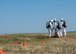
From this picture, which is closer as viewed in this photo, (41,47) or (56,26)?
(41,47)

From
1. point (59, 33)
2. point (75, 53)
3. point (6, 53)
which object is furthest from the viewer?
point (59, 33)

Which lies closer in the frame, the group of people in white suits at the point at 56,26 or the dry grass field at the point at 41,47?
the dry grass field at the point at 41,47

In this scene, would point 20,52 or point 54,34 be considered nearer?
point 20,52

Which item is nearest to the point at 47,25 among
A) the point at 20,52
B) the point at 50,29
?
the point at 50,29

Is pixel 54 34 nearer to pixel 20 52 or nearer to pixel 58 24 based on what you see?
pixel 58 24

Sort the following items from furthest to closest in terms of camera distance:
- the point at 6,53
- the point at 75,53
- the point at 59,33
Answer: the point at 59,33, the point at 6,53, the point at 75,53

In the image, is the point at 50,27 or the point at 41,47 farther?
the point at 50,27

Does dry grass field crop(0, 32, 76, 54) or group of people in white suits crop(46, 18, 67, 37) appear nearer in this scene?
dry grass field crop(0, 32, 76, 54)

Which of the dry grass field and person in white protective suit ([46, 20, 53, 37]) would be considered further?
person in white protective suit ([46, 20, 53, 37])

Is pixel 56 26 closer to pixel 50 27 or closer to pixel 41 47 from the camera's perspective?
pixel 50 27

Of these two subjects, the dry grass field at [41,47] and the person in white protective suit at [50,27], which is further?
the person in white protective suit at [50,27]

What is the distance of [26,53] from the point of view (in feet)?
73.2

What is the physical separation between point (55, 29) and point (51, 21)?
1.47 m

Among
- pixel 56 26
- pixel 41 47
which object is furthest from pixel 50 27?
pixel 41 47
